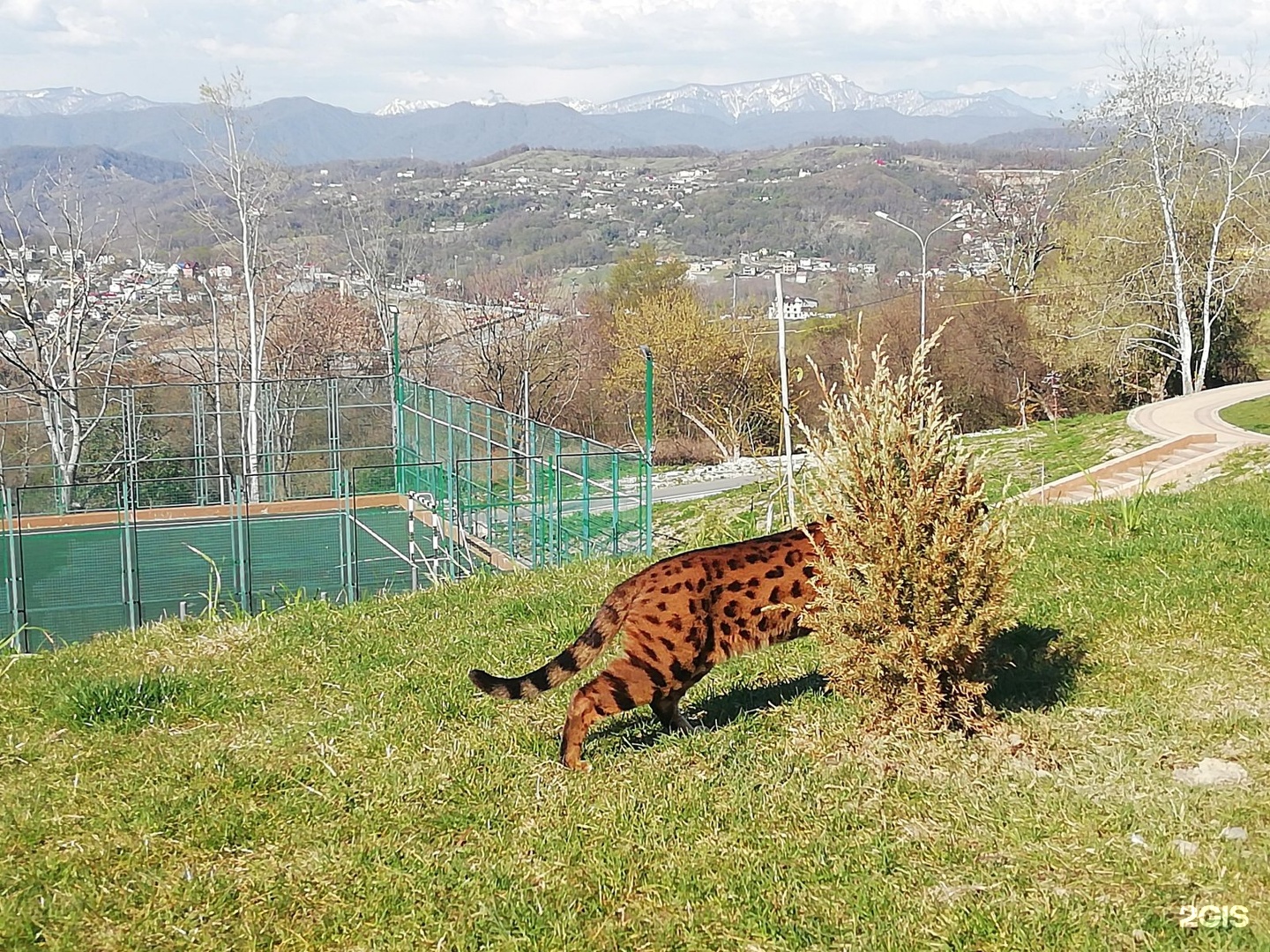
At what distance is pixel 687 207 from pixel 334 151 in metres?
116

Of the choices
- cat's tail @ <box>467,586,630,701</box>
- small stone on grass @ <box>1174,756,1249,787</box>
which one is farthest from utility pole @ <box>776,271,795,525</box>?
small stone on grass @ <box>1174,756,1249,787</box>

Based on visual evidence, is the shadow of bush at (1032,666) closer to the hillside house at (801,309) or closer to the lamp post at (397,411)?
the lamp post at (397,411)

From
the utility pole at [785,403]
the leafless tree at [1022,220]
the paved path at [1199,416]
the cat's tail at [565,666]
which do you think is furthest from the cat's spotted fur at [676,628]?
the leafless tree at [1022,220]

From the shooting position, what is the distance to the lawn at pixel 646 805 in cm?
318

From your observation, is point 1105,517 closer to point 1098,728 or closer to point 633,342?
point 1098,728

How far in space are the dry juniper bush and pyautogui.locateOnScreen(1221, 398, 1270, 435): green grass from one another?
59.5 ft

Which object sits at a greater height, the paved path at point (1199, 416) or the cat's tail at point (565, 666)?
the cat's tail at point (565, 666)

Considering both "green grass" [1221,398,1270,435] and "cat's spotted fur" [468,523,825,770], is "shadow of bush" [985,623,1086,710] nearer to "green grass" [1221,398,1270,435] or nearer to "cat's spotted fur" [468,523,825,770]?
"cat's spotted fur" [468,523,825,770]

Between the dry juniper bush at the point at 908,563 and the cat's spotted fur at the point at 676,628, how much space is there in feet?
0.73

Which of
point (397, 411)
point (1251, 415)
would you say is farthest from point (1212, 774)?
point (397, 411)

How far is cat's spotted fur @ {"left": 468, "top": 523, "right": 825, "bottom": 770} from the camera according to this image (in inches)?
172

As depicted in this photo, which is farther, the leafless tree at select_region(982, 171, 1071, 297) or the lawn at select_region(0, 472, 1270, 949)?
the leafless tree at select_region(982, 171, 1071, 297)

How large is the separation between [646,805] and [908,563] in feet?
4.23

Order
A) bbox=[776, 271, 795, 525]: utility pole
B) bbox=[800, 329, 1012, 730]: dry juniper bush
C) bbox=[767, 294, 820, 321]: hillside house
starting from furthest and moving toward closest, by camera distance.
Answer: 1. bbox=[767, 294, 820, 321]: hillside house
2. bbox=[776, 271, 795, 525]: utility pole
3. bbox=[800, 329, 1012, 730]: dry juniper bush
